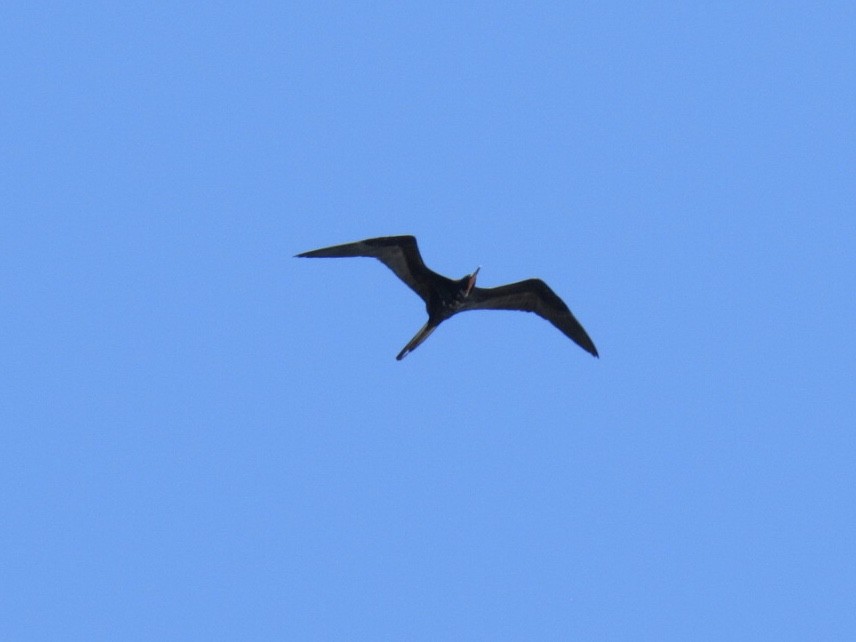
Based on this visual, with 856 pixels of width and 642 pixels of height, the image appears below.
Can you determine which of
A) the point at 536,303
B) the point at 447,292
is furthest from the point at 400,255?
the point at 536,303

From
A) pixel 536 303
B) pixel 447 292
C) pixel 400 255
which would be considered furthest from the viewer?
pixel 536 303

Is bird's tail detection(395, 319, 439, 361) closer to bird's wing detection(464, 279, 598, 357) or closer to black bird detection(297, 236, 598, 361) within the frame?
black bird detection(297, 236, 598, 361)

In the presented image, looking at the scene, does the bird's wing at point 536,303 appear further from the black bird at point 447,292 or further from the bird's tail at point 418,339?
the bird's tail at point 418,339

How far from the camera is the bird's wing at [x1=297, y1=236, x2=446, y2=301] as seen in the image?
49.0 ft

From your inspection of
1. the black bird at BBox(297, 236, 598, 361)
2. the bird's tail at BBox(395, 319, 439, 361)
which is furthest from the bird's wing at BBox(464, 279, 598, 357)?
the bird's tail at BBox(395, 319, 439, 361)

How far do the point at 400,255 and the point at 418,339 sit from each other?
3.26 feet

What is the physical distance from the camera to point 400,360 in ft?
50.5

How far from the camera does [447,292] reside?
614 inches

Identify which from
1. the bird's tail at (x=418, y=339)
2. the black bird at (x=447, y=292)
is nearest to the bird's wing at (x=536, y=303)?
the black bird at (x=447, y=292)

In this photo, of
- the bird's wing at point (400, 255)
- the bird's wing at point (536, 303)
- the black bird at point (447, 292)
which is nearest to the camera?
the bird's wing at point (400, 255)

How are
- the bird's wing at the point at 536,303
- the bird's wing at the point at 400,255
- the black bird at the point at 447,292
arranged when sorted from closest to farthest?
1. the bird's wing at the point at 400,255
2. the black bird at the point at 447,292
3. the bird's wing at the point at 536,303

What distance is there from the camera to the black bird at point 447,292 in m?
15.1

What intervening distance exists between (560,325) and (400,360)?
235 cm

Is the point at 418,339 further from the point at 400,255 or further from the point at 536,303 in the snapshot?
the point at 536,303
